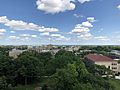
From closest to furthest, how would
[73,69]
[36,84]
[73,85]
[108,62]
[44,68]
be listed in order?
1. [73,85]
2. [73,69]
3. [36,84]
4. [44,68]
5. [108,62]

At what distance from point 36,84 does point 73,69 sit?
53.3ft

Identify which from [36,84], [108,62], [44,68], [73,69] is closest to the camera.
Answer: [73,69]

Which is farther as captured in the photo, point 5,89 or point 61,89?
point 5,89

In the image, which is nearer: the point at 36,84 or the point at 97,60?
the point at 36,84

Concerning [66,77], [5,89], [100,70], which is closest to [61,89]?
[66,77]

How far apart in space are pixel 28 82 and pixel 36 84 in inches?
96.9

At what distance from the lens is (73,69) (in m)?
30.9

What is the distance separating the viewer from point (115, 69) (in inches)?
2441

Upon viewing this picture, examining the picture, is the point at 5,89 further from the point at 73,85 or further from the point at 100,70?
the point at 100,70

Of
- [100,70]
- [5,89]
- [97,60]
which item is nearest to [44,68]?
[100,70]

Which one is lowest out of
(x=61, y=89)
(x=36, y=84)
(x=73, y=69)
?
(x=36, y=84)

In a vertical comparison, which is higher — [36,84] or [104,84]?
[104,84]

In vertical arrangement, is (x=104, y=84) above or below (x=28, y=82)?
above

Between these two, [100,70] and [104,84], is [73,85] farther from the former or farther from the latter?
[100,70]
